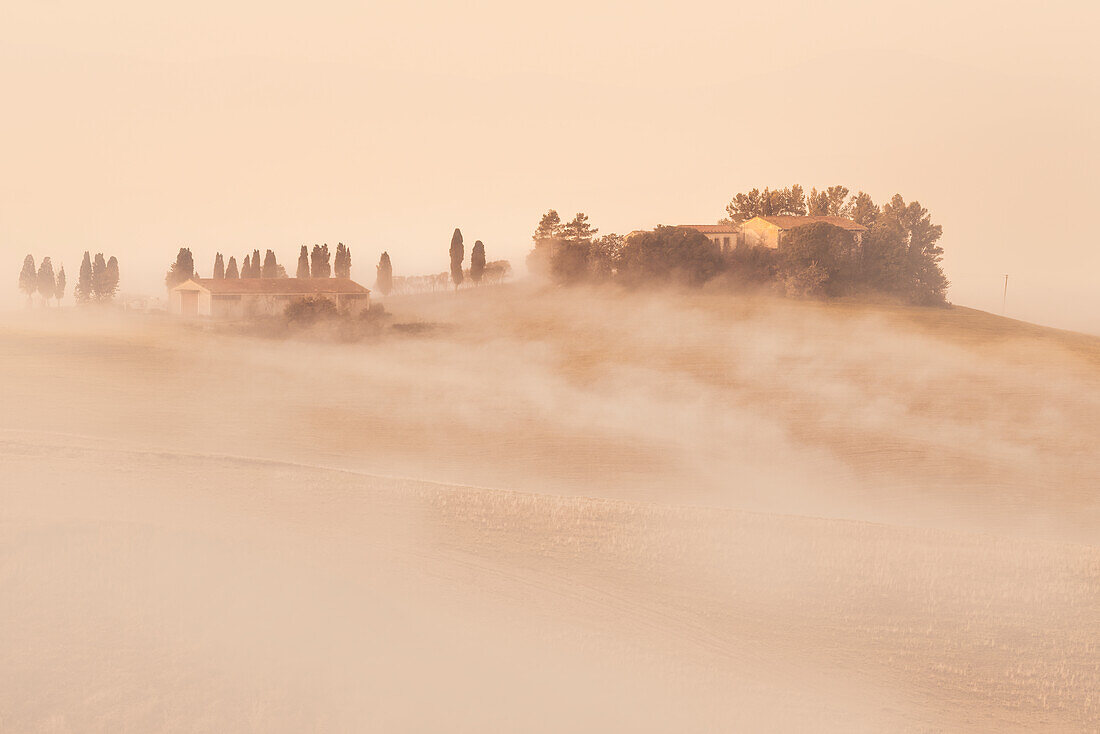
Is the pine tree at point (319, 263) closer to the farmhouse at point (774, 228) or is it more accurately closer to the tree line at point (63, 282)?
the tree line at point (63, 282)

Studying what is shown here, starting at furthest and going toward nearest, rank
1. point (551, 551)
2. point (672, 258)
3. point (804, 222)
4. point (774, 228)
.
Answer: point (804, 222)
point (774, 228)
point (672, 258)
point (551, 551)

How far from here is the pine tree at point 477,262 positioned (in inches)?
4439

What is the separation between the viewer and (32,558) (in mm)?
23344

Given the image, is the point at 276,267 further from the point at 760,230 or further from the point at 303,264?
the point at 760,230

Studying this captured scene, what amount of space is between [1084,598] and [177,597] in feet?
74.3

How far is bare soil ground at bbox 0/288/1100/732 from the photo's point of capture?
1858cm

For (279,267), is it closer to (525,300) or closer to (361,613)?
(525,300)

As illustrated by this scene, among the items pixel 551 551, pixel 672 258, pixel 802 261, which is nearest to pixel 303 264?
pixel 672 258

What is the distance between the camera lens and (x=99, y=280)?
114312 mm

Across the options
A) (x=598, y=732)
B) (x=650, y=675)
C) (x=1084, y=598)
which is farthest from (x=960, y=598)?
(x=598, y=732)

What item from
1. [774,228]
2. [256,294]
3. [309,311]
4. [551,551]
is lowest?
[551,551]

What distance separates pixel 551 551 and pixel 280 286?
3035 inches

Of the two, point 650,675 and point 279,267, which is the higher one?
Answer: point 279,267

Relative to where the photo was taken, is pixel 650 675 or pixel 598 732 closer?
pixel 598 732
